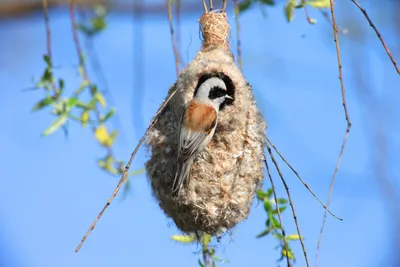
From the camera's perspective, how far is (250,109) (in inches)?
134

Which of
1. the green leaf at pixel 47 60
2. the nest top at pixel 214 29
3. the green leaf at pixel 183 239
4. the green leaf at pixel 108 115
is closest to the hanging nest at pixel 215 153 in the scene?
the nest top at pixel 214 29

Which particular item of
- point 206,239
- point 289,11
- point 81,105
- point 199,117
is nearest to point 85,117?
point 81,105

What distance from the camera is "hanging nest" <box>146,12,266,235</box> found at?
3221 mm

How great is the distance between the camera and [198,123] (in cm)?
317

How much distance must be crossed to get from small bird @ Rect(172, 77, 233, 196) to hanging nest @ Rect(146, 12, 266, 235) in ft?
0.17

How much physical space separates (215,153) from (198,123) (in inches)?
8.1

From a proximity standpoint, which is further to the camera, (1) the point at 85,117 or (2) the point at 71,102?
(1) the point at 85,117

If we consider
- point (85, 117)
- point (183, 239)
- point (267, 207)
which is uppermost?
point (85, 117)

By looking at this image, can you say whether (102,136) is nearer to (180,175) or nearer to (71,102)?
(71,102)

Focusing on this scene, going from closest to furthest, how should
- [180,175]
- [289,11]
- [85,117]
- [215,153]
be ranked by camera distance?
1. [180,175]
2. [215,153]
3. [289,11]
4. [85,117]

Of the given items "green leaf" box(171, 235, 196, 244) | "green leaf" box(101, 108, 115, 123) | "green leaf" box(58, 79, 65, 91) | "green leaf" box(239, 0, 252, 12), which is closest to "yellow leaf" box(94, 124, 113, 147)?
"green leaf" box(101, 108, 115, 123)

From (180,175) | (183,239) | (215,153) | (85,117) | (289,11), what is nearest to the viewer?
(180,175)

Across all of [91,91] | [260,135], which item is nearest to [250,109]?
[260,135]

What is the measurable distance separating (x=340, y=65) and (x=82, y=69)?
1675 mm
